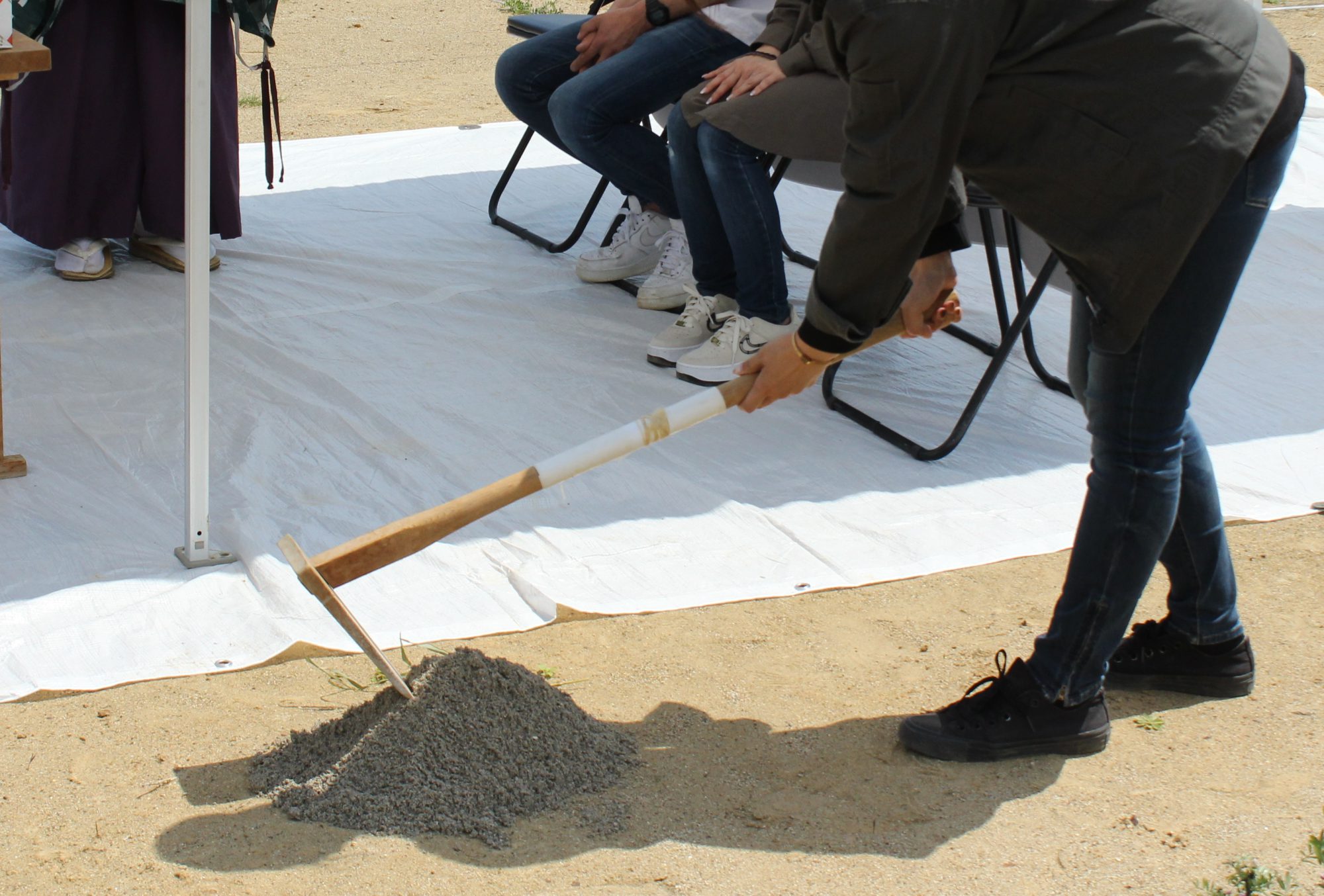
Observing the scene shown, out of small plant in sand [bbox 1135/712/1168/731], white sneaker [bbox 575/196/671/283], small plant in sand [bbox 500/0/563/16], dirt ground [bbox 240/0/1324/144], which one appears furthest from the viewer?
small plant in sand [bbox 500/0/563/16]

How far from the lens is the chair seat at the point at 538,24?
3.90 metres

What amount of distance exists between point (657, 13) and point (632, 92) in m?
0.23

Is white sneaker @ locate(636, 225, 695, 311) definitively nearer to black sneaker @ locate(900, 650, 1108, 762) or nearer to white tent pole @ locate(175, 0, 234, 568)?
white tent pole @ locate(175, 0, 234, 568)

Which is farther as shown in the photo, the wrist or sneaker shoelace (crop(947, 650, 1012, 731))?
sneaker shoelace (crop(947, 650, 1012, 731))

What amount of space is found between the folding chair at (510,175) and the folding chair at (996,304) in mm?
706

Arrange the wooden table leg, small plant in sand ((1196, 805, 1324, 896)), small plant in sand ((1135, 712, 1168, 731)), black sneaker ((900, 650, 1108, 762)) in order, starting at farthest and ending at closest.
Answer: the wooden table leg, small plant in sand ((1135, 712, 1168, 731)), black sneaker ((900, 650, 1108, 762)), small plant in sand ((1196, 805, 1324, 896))

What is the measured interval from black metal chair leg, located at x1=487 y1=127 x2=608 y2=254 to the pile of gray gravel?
231 centimetres

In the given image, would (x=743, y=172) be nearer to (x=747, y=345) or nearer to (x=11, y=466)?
Answer: (x=747, y=345)

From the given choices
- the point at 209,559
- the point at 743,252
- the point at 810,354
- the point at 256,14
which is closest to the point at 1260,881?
the point at 810,354

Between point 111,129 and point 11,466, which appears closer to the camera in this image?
point 11,466

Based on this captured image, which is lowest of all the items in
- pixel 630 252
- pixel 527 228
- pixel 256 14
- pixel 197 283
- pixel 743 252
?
pixel 527 228

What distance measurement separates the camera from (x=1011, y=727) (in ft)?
6.27

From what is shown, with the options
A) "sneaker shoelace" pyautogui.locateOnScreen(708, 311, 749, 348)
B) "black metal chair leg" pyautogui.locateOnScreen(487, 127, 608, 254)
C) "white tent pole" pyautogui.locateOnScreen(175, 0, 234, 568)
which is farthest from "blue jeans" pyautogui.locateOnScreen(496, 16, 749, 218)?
"white tent pole" pyautogui.locateOnScreen(175, 0, 234, 568)

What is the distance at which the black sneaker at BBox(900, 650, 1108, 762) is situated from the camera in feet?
6.26
